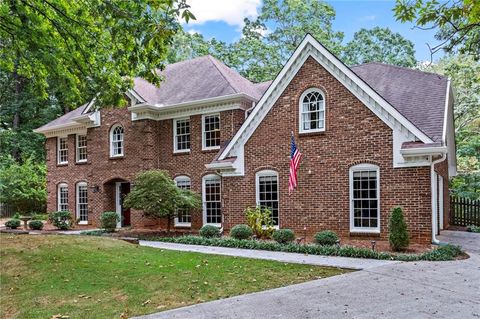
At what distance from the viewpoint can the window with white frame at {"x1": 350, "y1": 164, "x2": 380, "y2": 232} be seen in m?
13.8

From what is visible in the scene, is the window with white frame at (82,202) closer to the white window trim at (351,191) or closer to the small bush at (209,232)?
the small bush at (209,232)

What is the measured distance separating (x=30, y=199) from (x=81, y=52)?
24223 millimetres

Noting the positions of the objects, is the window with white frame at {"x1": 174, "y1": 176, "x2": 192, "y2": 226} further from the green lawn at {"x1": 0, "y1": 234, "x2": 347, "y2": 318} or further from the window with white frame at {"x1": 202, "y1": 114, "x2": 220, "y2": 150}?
the green lawn at {"x1": 0, "y1": 234, "x2": 347, "y2": 318}

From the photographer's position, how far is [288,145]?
15609mm

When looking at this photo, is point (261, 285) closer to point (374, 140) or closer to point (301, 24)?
point (374, 140)

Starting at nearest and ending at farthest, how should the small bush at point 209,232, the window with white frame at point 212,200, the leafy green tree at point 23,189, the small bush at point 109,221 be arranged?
the small bush at point 209,232 < the window with white frame at point 212,200 < the small bush at point 109,221 < the leafy green tree at point 23,189

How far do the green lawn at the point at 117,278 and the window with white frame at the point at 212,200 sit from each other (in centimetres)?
593

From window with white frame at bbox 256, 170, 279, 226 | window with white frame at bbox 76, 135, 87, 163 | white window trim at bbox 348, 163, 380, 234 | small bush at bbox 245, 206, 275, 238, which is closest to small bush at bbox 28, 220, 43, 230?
window with white frame at bbox 76, 135, 87, 163

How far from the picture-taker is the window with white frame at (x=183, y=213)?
19.4 metres

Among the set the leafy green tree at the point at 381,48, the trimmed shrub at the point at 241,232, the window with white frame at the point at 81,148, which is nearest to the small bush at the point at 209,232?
the trimmed shrub at the point at 241,232

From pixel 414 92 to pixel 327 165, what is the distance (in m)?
4.73

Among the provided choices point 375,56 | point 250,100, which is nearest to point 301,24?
point 375,56

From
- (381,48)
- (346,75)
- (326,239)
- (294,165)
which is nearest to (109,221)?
(294,165)

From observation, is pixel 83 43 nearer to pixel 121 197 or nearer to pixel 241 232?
pixel 241 232
